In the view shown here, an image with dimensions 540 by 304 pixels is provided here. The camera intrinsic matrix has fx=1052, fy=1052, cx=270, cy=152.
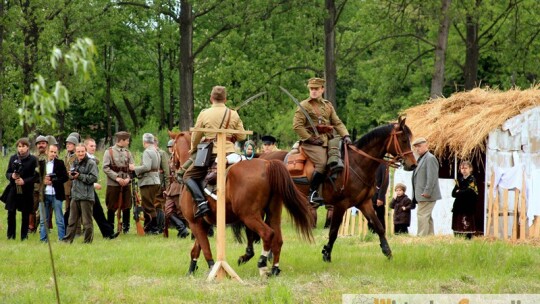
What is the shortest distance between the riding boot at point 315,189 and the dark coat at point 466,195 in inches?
165

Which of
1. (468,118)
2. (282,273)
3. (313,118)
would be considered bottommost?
(282,273)

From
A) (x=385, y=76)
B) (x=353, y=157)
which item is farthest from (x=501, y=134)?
(x=385, y=76)

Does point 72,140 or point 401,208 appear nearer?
point 72,140

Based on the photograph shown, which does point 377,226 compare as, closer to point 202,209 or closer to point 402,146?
point 402,146

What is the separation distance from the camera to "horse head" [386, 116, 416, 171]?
16094 mm

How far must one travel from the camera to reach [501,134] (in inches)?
862

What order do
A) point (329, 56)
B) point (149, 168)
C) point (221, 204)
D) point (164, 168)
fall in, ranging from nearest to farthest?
1. point (221, 204)
2. point (149, 168)
3. point (164, 168)
4. point (329, 56)

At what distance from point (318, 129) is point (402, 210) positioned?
244 inches

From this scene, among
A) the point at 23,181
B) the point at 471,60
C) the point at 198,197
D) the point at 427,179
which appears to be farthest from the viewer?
the point at 471,60

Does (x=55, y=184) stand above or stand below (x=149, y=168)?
below

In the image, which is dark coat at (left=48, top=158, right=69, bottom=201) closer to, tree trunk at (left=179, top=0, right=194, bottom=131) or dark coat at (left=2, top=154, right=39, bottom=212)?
dark coat at (left=2, top=154, right=39, bottom=212)

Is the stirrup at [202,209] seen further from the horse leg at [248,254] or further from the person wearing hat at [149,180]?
the person wearing hat at [149,180]

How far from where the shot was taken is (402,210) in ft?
71.7

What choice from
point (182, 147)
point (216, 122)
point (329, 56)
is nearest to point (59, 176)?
point (182, 147)
